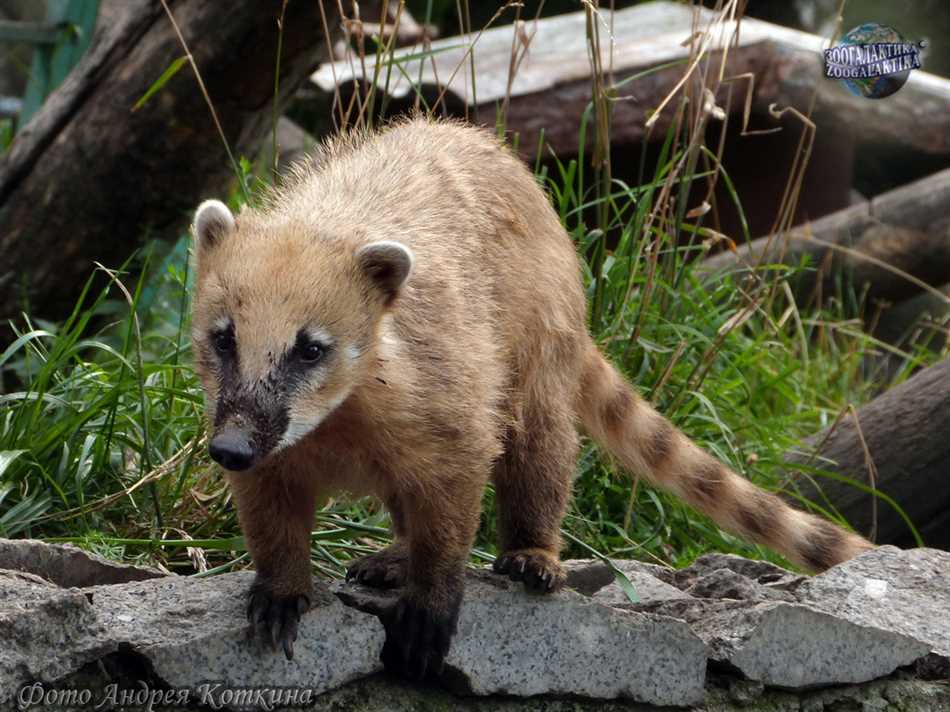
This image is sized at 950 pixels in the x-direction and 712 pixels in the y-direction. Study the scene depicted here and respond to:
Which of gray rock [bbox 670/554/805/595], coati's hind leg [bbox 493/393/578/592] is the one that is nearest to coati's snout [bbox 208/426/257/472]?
coati's hind leg [bbox 493/393/578/592]

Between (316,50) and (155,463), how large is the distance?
7.53 feet

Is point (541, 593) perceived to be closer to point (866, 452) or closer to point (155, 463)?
point (155, 463)

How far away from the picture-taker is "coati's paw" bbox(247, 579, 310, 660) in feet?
11.9

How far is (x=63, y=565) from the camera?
4.04m

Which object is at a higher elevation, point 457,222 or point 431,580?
point 457,222

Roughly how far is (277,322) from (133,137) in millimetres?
3624

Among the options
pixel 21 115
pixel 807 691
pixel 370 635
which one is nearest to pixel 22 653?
pixel 370 635

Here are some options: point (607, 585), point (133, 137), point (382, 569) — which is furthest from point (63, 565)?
point (133, 137)

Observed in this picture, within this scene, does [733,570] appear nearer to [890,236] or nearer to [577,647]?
[577,647]

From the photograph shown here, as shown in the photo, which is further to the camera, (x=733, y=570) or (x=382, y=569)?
(x=733, y=570)

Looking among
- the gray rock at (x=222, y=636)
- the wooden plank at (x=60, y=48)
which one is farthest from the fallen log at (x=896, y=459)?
the wooden plank at (x=60, y=48)

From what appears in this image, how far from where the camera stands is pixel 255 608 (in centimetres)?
366

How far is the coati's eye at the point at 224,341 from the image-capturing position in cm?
336

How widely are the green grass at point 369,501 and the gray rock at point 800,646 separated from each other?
546 millimetres
